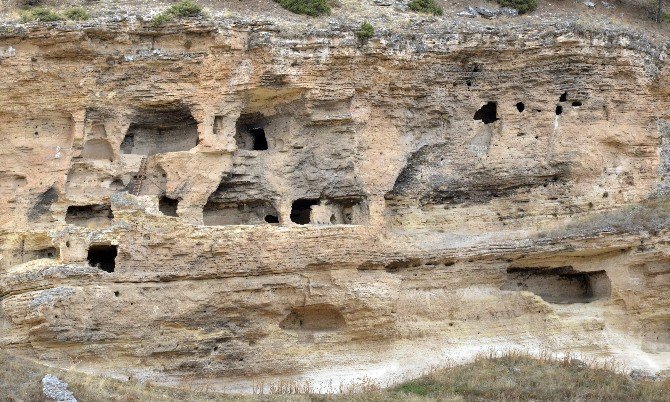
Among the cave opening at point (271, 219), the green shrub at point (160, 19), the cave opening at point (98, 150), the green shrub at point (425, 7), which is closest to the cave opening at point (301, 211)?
the cave opening at point (271, 219)

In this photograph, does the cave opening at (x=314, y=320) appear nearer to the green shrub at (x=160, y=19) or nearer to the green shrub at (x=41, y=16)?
the green shrub at (x=160, y=19)

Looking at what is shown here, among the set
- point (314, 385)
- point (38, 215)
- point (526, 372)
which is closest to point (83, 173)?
point (38, 215)

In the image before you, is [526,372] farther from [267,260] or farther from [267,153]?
[267,153]

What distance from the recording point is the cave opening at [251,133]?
64.4 feet

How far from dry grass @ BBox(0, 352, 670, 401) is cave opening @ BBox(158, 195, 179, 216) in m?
4.55

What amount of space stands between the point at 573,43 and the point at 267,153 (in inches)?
302

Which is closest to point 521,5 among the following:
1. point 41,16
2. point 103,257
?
point 41,16

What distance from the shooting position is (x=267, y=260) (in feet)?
58.7

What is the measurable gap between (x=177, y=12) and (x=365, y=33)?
4.26 m

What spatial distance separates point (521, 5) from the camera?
21953 mm

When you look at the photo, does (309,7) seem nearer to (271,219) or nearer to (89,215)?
(271,219)

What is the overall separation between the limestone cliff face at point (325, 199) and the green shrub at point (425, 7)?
1765 mm

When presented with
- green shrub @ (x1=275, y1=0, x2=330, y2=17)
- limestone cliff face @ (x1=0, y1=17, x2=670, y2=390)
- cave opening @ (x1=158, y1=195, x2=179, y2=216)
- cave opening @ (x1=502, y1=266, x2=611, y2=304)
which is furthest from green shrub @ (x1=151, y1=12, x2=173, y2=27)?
cave opening @ (x1=502, y1=266, x2=611, y2=304)

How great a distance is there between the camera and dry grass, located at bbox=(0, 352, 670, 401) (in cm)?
1479
